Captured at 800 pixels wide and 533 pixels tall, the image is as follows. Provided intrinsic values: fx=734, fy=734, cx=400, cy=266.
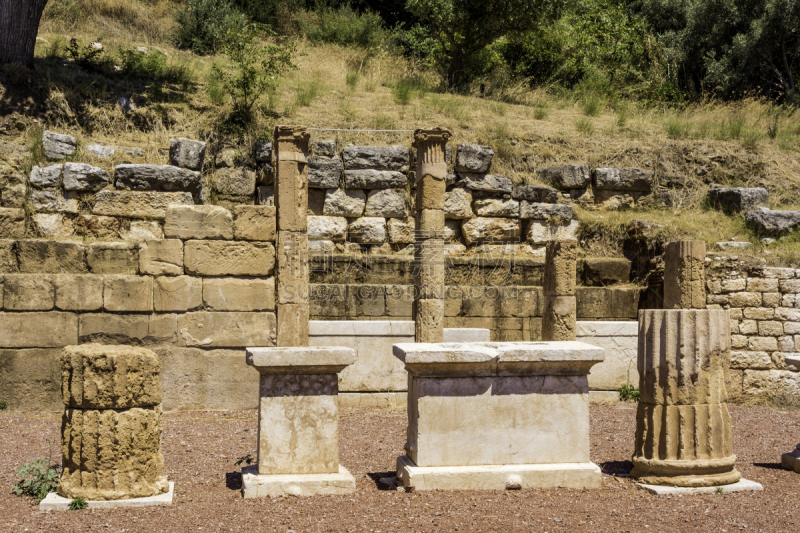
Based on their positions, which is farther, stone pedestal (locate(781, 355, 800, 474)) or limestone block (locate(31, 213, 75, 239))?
limestone block (locate(31, 213, 75, 239))

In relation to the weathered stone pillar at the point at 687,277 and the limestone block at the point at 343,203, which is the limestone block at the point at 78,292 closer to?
the limestone block at the point at 343,203

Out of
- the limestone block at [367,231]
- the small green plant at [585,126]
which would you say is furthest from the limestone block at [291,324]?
the small green plant at [585,126]

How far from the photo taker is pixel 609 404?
1025cm

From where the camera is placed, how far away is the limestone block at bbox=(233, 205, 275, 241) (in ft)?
29.5

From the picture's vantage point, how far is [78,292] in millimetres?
8719

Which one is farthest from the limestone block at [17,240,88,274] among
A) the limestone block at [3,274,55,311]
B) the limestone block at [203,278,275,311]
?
the limestone block at [203,278,275,311]

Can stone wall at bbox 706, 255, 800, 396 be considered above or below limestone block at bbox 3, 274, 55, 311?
below

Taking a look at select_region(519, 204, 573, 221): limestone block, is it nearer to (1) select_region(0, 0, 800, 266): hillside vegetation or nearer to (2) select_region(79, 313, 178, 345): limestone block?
(1) select_region(0, 0, 800, 266): hillside vegetation

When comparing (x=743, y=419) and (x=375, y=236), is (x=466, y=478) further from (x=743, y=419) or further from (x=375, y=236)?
(x=375, y=236)

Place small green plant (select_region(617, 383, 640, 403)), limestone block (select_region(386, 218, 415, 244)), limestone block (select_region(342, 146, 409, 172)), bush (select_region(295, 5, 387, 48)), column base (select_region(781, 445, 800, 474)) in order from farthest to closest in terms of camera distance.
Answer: bush (select_region(295, 5, 387, 48)) < limestone block (select_region(386, 218, 415, 244)) < limestone block (select_region(342, 146, 409, 172)) < small green plant (select_region(617, 383, 640, 403)) < column base (select_region(781, 445, 800, 474))

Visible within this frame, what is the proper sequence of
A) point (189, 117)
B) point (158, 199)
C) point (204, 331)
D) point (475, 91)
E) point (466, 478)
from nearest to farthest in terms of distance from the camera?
point (466, 478)
point (204, 331)
point (158, 199)
point (189, 117)
point (475, 91)

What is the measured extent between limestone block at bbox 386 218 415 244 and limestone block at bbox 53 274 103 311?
5123 millimetres

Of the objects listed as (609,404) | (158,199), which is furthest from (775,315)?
(158,199)

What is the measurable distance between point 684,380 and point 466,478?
1.96m
